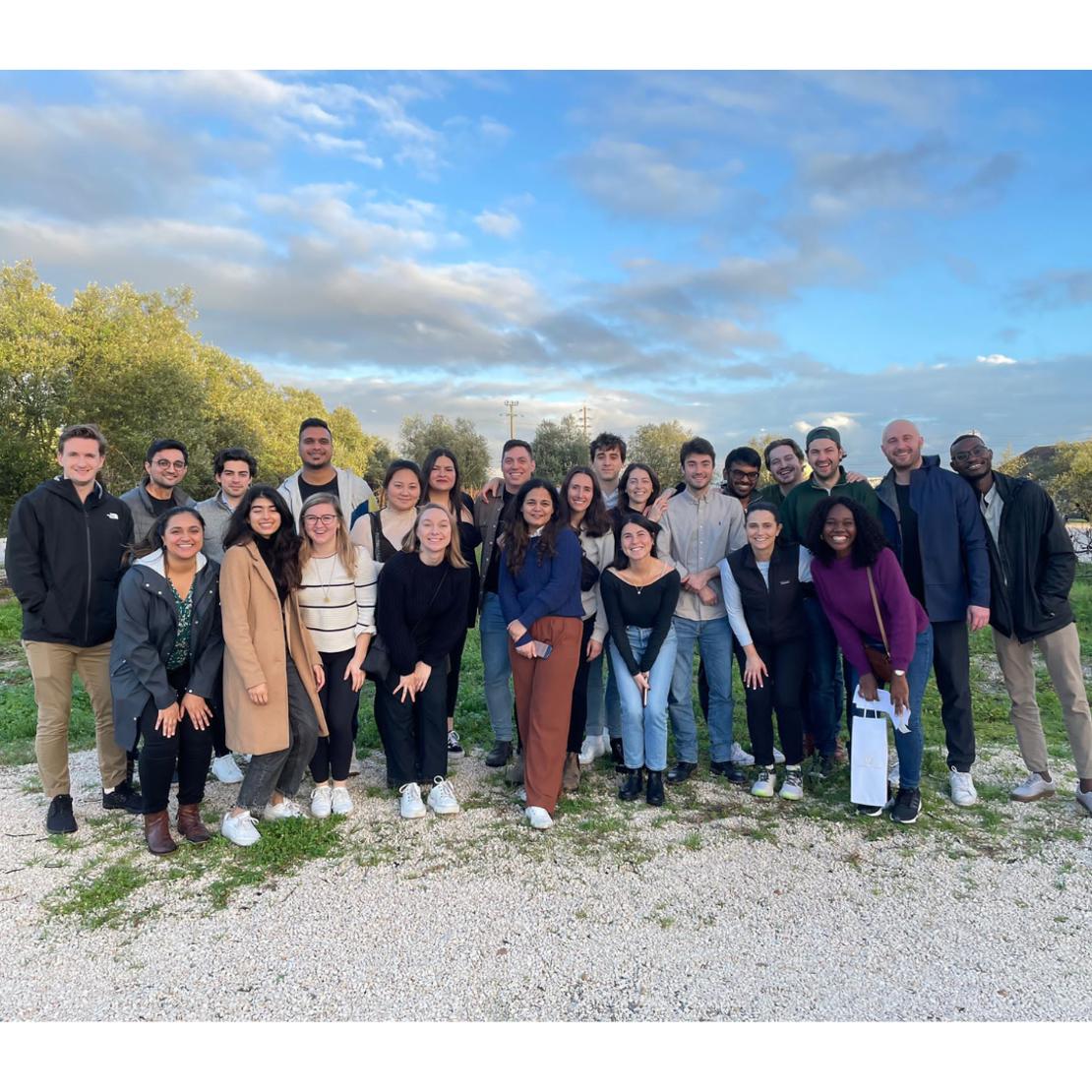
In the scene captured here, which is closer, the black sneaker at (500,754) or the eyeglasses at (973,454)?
the eyeglasses at (973,454)

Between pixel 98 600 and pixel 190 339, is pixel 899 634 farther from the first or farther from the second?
pixel 190 339

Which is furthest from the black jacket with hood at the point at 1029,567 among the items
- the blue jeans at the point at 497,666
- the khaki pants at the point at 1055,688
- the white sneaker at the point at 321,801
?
the white sneaker at the point at 321,801

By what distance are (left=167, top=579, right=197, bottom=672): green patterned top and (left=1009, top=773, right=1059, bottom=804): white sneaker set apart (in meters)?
6.12

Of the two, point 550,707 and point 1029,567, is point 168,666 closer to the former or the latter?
point 550,707

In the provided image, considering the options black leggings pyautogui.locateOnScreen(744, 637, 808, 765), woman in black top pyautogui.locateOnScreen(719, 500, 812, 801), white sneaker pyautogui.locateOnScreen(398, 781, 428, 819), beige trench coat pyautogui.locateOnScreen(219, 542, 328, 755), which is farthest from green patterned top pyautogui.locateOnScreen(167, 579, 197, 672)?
black leggings pyautogui.locateOnScreen(744, 637, 808, 765)

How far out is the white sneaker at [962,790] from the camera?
213 inches

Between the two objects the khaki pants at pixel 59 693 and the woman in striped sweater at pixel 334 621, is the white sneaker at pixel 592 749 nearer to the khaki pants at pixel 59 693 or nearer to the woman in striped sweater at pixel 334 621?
the woman in striped sweater at pixel 334 621

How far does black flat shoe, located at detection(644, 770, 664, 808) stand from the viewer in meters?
5.41

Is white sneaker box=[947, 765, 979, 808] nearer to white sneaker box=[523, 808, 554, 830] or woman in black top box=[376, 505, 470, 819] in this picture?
white sneaker box=[523, 808, 554, 830]

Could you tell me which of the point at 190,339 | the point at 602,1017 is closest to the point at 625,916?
the point at 602,1017

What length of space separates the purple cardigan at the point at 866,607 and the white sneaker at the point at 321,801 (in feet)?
12.8

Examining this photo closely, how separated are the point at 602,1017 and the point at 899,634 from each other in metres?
3.11

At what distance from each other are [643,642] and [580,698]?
0.68 m

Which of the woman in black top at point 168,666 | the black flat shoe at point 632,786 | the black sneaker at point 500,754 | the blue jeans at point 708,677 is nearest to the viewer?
the woman in black top at point 168,666
